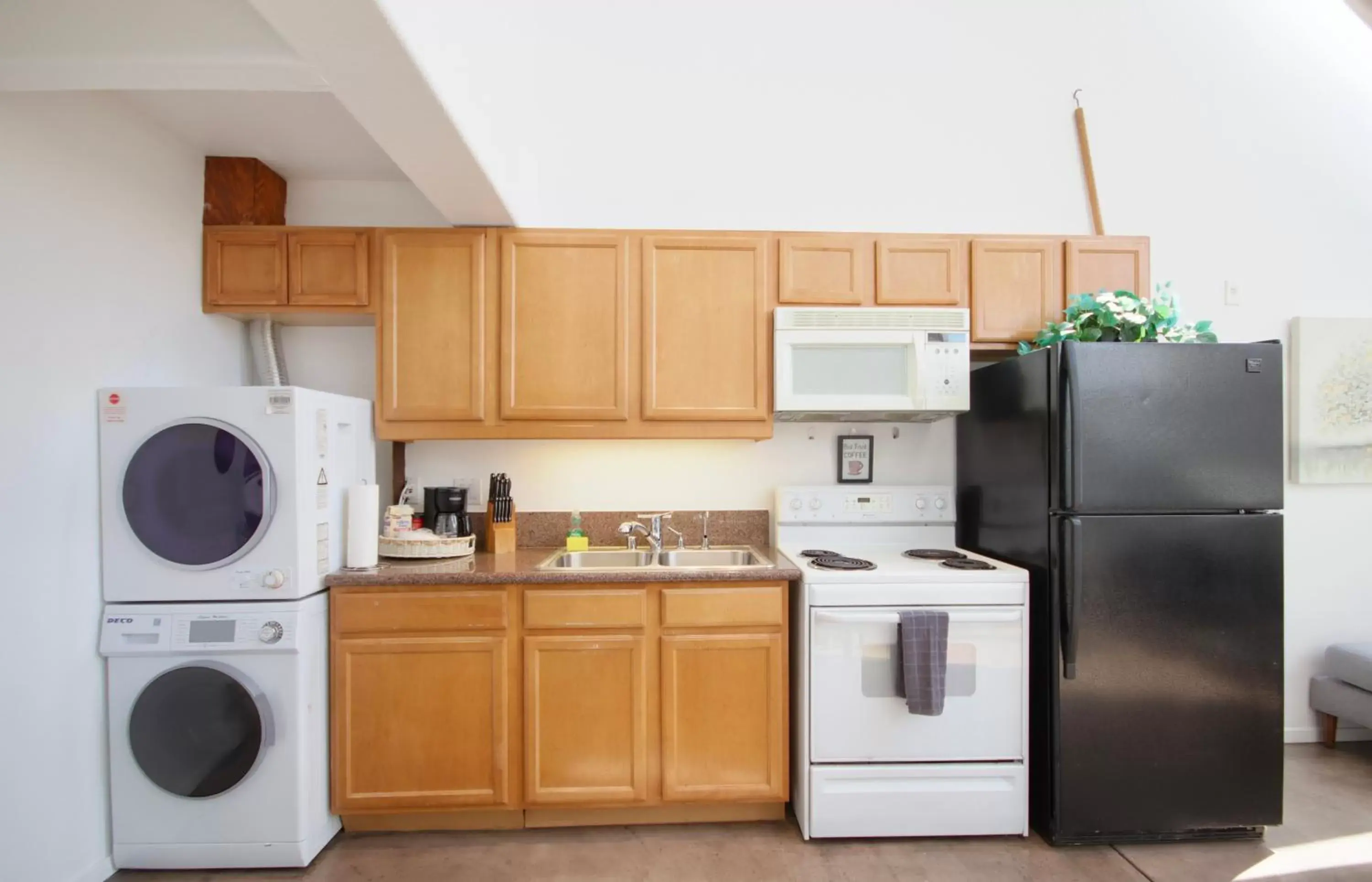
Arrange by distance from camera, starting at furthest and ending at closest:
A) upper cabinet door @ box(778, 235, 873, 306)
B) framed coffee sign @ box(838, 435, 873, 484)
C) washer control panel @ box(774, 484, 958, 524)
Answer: framed coffee sign @ box(838, 435, 873, 484), washer control panel @ box(774, 484, 958, 524), upper cabinet door @ box(778, 235, 873, 306)

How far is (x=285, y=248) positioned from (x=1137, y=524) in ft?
10.7

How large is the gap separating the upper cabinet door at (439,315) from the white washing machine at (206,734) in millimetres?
877

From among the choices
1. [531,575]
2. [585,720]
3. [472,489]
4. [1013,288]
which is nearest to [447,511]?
[472,489]

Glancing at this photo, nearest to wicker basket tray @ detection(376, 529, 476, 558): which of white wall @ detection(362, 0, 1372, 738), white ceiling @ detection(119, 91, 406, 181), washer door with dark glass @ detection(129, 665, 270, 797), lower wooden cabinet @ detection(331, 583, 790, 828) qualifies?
Answer: lower wooden cabinet @ detection(331, 583, 790, 828)

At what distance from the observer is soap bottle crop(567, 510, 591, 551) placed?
265 cm

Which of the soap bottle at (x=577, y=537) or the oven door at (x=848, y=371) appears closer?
the oven door at (x=848, y=371)

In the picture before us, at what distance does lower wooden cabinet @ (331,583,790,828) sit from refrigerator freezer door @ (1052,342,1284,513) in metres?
1.15

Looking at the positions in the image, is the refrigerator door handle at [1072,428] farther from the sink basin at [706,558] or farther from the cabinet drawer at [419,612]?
the cabinet drawer at [419,612]

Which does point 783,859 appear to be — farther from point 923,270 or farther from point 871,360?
point 923,270

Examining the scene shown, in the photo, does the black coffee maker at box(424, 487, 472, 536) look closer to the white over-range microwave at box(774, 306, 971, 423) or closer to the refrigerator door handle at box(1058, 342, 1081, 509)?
the white over-range microwave at box(774, 306, 971, 423)

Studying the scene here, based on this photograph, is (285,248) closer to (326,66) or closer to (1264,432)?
(326,66)

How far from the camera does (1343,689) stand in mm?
2689

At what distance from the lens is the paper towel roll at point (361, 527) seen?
2199 mm

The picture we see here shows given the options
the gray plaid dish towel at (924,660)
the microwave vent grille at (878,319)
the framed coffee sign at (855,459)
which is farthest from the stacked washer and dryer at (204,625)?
the framed coffee sign at (855,459)
